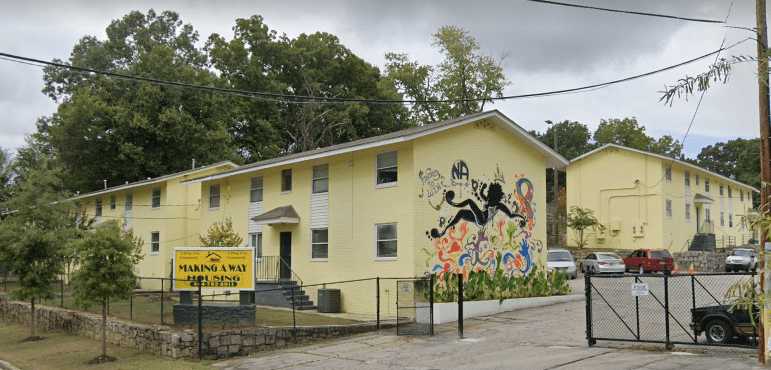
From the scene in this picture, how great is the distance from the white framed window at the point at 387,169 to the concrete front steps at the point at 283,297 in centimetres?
511

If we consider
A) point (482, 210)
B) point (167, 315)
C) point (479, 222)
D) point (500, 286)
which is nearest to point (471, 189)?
point (482, 210)

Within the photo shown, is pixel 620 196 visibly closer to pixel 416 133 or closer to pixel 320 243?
pixel 320 243

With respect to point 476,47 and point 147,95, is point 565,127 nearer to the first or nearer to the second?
point 476,47

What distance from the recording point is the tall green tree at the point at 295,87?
56.0 m

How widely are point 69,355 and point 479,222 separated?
1320 centimetres

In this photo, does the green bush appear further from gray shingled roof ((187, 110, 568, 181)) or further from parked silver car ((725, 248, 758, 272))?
parked silver car ((725, 248, 758, 272))

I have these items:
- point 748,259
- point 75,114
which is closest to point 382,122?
point 75,114

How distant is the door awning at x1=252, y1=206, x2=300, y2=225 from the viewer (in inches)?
1067

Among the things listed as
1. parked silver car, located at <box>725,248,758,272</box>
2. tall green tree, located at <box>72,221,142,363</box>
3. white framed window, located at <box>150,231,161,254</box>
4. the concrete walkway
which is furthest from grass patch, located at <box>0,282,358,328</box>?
parked silver car, located at <box>725,248,758,272</box>

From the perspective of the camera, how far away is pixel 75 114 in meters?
48.1

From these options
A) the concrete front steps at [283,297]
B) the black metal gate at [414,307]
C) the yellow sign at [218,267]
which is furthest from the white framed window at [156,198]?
the black metal gate at [414,307]

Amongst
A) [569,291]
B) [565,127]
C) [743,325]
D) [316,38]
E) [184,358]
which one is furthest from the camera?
[565,127]

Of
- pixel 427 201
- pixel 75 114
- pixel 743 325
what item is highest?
pixel 75 114

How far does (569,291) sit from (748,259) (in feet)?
59.9
